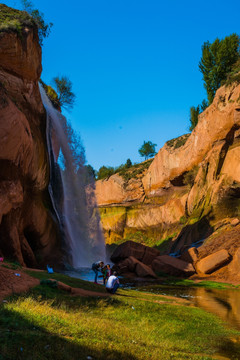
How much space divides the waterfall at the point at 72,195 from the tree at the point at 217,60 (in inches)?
976

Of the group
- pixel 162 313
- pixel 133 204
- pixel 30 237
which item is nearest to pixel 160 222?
pixel 133 204

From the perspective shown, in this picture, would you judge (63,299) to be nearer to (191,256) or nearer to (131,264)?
(131,264)

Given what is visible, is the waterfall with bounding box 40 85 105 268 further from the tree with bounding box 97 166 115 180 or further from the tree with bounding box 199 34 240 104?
the tree with bounding box 97 166 115 180

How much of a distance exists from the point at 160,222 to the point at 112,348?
160 feet

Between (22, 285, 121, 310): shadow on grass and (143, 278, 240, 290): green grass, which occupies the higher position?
(22, 285, 121, 310): shadow on grass

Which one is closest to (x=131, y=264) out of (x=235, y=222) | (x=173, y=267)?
(x=173, y=267)

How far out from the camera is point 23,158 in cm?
1961

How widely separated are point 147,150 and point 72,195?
62.7 meters

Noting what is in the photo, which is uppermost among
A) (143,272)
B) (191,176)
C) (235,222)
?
(191,176)

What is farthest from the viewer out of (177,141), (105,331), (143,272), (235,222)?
(177,141)

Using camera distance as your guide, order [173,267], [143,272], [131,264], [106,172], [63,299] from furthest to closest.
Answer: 1. [106,172]
2. [131,264]
3. [173,267]
4. [143,272]
5. [63,299]

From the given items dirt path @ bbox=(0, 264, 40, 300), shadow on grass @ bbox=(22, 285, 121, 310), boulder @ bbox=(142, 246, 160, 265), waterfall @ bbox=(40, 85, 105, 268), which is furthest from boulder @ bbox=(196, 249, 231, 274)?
dirt path @ bbox=(0, 264, 40, 300)

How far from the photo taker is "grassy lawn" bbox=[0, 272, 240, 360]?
15.3 feet

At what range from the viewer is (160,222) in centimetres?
5331
